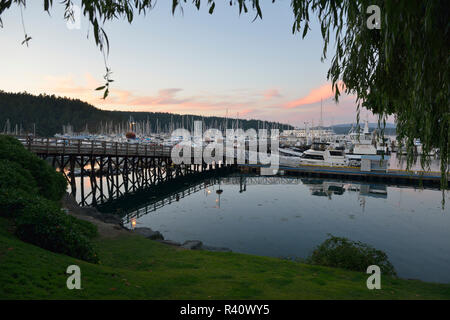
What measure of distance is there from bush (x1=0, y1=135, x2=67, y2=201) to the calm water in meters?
8.48

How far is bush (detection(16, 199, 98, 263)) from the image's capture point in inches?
317

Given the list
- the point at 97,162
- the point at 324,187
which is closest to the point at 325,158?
the point at 324,187

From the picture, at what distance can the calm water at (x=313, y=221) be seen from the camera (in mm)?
17578

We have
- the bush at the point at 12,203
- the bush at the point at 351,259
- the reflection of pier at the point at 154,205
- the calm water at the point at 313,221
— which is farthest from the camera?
the reflection of pier at the point at 154,205

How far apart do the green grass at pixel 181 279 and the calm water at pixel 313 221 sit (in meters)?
7.74

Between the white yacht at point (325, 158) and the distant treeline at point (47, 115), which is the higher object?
the distant treeline at point (47, 115)

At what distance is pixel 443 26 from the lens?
4.75 m

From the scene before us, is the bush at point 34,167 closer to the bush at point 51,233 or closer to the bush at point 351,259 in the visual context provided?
the bush at point 51,233

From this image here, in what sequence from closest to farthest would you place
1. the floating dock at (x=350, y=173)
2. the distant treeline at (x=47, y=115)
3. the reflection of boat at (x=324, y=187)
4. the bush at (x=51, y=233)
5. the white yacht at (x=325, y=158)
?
1. the bush at (x=51, y=233)
2. the reflection of boat at (x=324, y=187)
3. the floating dock at (x=350, y=173)
4. the white yacht at (x=325, y=158)
5. the distant treeline at (x=47, y=115)

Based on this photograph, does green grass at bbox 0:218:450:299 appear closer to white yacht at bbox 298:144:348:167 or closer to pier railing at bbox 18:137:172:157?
pier railing at bbox 18:137:172:157

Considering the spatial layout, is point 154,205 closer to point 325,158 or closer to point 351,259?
point 351,259

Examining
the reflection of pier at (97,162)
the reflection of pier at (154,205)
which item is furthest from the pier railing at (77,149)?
the reflection of pier at (154,205)
